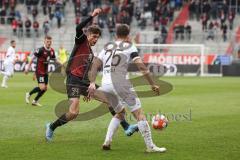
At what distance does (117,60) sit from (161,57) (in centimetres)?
3314

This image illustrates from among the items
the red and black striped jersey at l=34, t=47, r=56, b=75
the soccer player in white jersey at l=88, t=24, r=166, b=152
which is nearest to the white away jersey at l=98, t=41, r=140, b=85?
the soccer player in white jersey at l=88, t=24, r=166, b=152

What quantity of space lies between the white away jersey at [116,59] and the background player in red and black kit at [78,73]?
37.4 inches

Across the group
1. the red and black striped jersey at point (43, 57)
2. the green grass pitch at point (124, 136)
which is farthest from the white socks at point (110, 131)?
the red and black striped jersey at point (43, 57)

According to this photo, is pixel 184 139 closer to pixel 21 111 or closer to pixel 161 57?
pixel 21 111

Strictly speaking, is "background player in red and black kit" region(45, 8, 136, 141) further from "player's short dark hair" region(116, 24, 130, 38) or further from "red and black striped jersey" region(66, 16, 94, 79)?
"player's short dark hair" region(116, 24, 130, 38)

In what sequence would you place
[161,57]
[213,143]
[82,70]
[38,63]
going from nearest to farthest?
1. [213,143]
2. [82,70]
3. [38,63]
4. [161,57]

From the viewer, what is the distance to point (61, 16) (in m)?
51.8

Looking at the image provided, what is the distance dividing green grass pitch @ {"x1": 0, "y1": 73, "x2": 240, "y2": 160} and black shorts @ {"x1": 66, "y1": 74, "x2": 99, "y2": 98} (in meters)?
0.92

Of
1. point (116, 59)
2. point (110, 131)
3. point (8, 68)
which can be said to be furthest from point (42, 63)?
point (8, 68)

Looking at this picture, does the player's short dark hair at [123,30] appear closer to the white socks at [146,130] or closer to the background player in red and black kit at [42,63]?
the white socks at [146,130]

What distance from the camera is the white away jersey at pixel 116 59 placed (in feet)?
34.5

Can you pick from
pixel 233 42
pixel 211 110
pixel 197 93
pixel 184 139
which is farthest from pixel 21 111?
pixel 233 42

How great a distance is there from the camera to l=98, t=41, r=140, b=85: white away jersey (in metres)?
10.5

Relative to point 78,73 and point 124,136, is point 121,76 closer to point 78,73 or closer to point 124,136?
point 78,73
